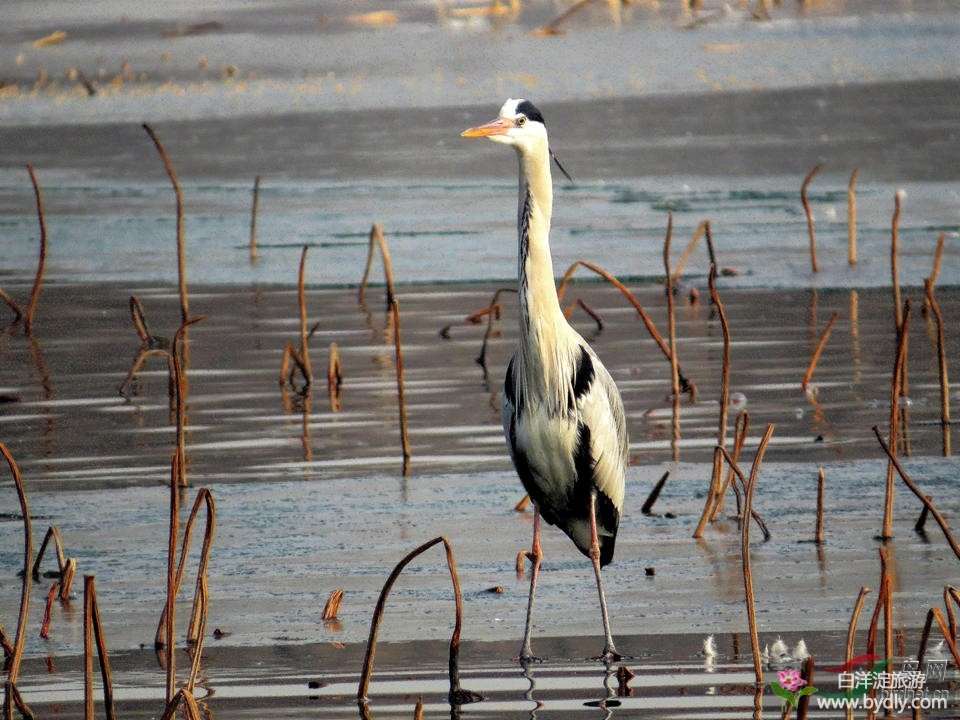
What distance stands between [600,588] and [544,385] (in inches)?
31.9

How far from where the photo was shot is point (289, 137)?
96.4ft

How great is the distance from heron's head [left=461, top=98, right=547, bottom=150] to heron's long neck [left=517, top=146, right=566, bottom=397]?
6cm

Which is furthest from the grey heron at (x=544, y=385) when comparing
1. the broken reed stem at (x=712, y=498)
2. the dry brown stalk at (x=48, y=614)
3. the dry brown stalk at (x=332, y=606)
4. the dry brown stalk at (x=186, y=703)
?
the dry brown stalk at (x=186, y=703)

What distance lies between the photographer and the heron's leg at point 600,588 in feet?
20.0

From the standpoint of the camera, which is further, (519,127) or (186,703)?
(519,127)

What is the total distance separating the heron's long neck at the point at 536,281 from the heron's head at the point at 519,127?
0.06 metres

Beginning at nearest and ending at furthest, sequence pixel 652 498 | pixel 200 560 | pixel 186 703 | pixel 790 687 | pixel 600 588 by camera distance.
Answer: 1. pixel 186 703
2. pixel 790 687
3. pixel 200 560
4. pixel 600 588
5. pixel 652 498

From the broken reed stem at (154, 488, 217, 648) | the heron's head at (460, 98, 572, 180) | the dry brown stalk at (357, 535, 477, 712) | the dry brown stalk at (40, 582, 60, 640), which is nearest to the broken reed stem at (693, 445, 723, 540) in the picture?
the heron's head at (460, 98, 572, 180)

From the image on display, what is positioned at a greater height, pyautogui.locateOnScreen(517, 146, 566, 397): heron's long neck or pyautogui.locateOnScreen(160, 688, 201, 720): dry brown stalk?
pyautogui.locateOnScreen(517, 146, 566, 397): heron's long neck

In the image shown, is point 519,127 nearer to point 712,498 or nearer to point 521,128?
point 521,128

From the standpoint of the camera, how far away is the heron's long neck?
6.58m

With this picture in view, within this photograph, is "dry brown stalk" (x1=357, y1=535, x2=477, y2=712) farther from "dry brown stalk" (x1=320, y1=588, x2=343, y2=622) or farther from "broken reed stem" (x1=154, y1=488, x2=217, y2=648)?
"dry brown stalk" (x1=320, y1=588, x2=343, y2=622)

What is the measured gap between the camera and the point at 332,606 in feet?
21.5

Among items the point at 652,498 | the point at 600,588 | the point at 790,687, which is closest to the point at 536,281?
the point at 600,588
